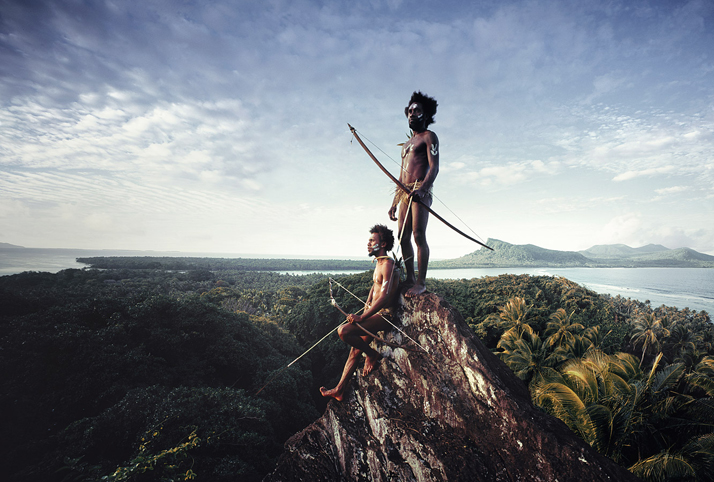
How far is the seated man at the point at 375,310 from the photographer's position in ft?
15.2

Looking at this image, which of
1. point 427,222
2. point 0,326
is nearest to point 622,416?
point 427,222

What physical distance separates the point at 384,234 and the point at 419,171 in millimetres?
1273

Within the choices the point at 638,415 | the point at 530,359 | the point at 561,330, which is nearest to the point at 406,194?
the point at 638,415

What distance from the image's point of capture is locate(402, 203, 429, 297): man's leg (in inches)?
188

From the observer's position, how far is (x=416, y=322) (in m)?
4.87

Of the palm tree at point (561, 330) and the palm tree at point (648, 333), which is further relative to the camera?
the palm tree at point (648, 333)

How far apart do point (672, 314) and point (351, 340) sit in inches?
2407

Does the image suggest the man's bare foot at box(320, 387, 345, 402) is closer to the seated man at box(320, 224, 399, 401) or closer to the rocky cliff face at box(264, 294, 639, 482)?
the seated man at box(320, 224, 399, 401)

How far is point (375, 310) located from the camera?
4.57 meters

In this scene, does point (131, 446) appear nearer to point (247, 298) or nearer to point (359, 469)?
point (359, 469)

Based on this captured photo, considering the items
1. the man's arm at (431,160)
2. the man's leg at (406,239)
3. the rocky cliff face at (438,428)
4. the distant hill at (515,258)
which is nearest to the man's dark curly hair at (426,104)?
the man's arm at (431,160)

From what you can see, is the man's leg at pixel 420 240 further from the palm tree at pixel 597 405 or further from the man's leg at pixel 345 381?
the palm tree at pixel 597 405

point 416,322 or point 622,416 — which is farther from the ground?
point 416,322

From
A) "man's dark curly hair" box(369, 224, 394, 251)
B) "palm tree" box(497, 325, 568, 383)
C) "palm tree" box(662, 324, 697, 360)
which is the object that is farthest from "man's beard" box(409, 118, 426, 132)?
"palm tree" box(662, 324, 697, 360)
